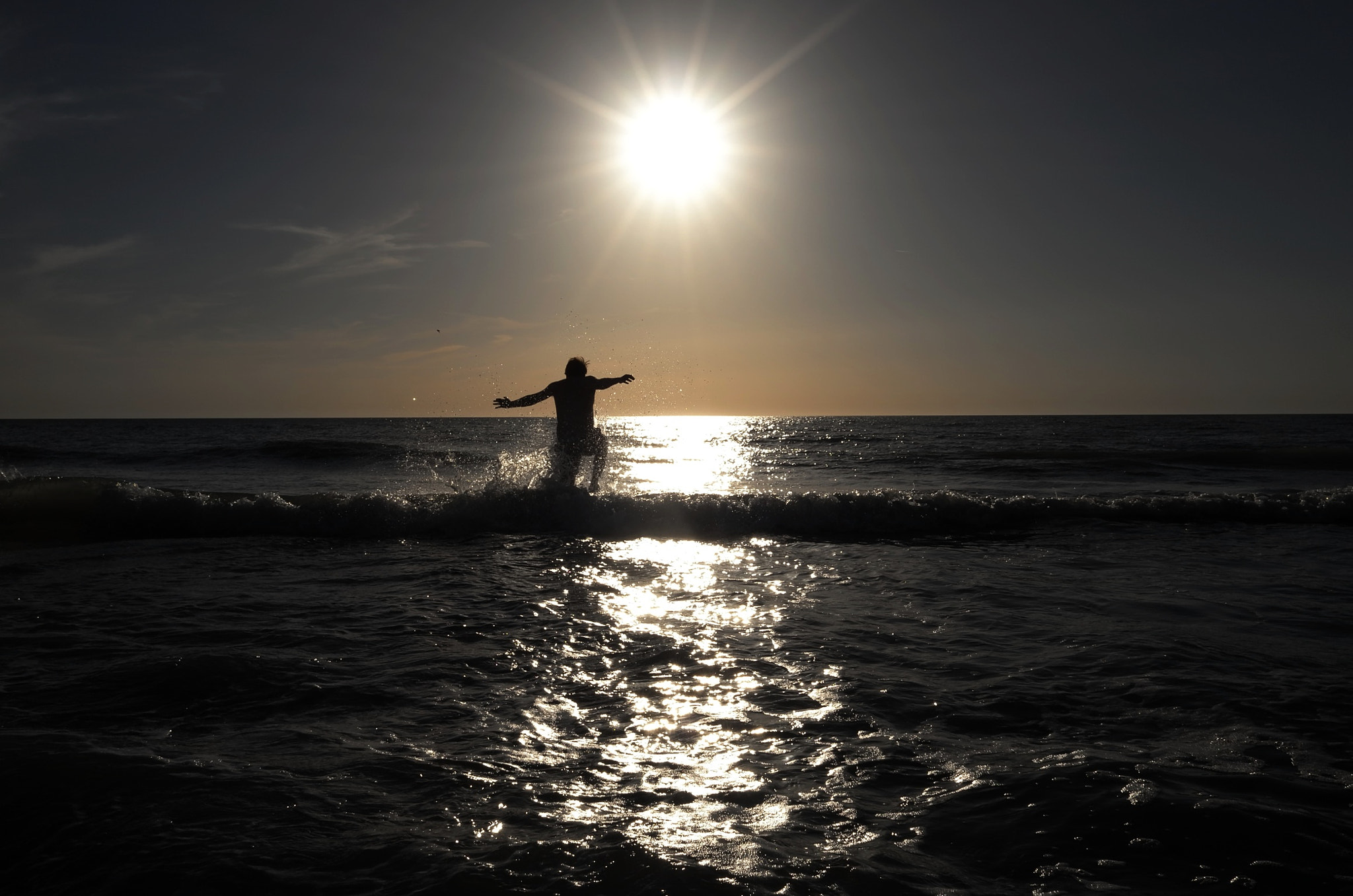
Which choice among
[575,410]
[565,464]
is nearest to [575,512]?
[565,464]

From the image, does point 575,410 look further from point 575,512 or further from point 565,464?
point 575,512

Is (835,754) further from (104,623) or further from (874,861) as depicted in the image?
(104,623)

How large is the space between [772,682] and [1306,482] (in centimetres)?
2111

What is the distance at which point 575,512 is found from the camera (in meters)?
11.5

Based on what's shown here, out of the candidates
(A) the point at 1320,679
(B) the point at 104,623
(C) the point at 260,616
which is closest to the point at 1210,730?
(A) the point at 1320,679

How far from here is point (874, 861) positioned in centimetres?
251

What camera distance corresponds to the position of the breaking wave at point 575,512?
35.2 ft

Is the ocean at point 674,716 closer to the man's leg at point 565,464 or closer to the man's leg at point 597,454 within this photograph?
the man's leg at point 597,454

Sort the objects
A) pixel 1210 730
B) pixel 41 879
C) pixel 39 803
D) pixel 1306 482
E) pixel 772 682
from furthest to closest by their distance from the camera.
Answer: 1. pixel 1306 482
2. pixel 772 682
3. pixel 1210 730
4. pixel 39 803
5. pixel 41 879

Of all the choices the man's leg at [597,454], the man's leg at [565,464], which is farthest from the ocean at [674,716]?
the man's leg at [565,464]

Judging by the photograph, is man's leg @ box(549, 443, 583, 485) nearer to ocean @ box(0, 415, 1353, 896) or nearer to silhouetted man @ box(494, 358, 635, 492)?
silhouetted man @ box(494, 358, 635, 492)

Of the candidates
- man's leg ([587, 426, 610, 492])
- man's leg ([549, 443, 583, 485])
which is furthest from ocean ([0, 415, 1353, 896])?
man's leg ([549, 443, 583, 485])

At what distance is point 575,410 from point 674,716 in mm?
8088

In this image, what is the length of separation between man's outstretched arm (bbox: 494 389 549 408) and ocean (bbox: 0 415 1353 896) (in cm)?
238
